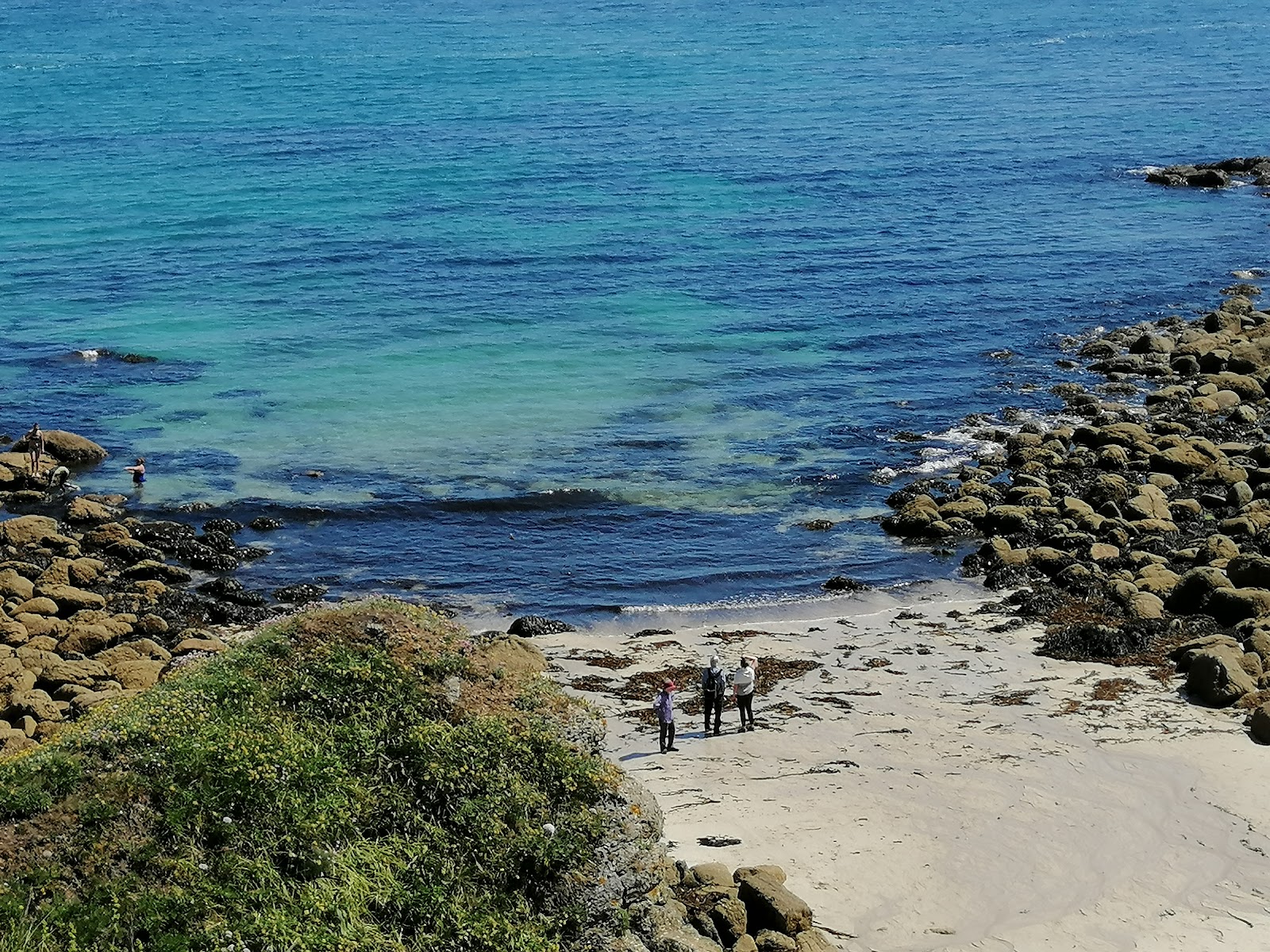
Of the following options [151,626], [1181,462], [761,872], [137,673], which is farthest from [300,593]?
[1181,462]

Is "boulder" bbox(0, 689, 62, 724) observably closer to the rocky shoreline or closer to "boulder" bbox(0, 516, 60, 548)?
the rocky shoreline

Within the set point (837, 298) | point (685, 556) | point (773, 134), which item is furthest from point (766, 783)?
point (773, 134)

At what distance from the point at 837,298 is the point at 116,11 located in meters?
100

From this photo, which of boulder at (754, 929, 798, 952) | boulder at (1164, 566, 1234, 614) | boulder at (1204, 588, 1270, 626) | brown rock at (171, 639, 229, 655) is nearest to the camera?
boulder at (754, 929, 798, 952)

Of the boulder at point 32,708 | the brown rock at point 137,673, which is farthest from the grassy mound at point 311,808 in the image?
the brown rock at point 137,673

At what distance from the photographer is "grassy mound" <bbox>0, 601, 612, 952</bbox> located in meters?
13.2

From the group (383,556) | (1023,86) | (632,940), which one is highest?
(1023,86)

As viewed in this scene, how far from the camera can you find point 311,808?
14.3 m

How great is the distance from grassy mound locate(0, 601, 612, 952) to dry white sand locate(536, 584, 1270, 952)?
5.50 m

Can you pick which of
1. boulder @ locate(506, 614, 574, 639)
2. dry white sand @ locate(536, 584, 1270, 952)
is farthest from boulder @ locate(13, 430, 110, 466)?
dry white sand @ locate(536, 584, 1270, 952)

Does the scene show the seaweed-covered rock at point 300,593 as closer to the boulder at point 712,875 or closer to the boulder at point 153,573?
the boulder at point 153,573

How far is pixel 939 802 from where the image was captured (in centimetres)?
2194

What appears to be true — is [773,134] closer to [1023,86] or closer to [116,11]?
[1023,86]

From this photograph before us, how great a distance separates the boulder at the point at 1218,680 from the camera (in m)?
24.9
